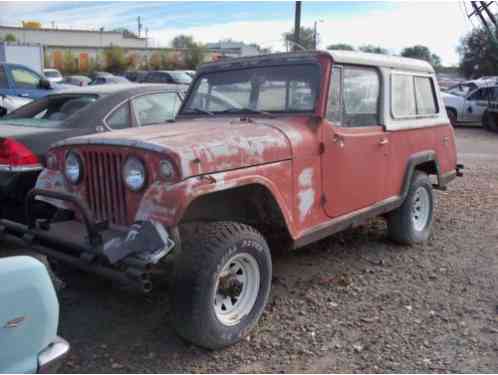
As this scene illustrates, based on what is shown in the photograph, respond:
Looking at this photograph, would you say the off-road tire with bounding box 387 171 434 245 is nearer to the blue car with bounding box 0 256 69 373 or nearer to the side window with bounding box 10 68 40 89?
the blue car with bounding box 0 256 69 373

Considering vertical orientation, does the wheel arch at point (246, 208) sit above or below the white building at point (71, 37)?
below

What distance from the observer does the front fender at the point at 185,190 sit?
2.96 metres

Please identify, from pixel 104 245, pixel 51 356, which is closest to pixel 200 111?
pixel 104 245

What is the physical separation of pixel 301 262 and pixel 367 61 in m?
1.98

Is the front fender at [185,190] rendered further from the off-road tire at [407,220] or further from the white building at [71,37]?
the white building at [71,37]

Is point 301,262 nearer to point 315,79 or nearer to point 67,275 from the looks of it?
point 315,79

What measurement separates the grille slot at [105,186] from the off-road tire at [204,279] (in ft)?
1.71

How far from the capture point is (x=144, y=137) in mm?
3350

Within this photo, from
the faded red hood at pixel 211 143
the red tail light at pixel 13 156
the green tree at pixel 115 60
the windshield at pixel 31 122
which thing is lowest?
the red tail light at pixel 13 156

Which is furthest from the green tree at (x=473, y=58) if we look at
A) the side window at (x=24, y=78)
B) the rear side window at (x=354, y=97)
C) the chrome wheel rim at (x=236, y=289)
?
the chrome wheel rim at (x=236, y=289)

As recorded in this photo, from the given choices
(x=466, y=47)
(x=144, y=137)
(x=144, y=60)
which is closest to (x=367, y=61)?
(x=144, y=137)

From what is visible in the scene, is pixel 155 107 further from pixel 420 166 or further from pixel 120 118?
pixel 420 166

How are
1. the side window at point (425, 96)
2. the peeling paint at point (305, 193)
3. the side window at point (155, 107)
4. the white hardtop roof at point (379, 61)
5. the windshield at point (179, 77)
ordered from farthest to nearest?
1. the windshield at point (179, 77)
2. the side window at point (155, 107)
3. the side window at point (425, 96)
4. the white hardtop roof at point (379, 61)
5. the peeling paint at point (305, 193)

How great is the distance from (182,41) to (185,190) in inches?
2708
